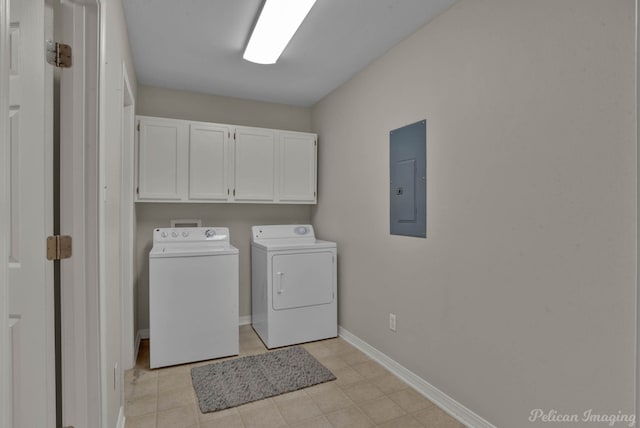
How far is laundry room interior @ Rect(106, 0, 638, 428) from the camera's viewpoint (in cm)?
132

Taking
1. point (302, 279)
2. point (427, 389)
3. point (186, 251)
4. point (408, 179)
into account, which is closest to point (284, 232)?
point (302, 279)

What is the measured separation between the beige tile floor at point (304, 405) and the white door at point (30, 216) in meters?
0.93

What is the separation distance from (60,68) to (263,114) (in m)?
2.52

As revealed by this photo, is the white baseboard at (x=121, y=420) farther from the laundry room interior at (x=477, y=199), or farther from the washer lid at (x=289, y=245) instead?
the washer lid at (x=289, y=245)

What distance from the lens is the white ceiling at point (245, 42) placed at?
2.03 meters

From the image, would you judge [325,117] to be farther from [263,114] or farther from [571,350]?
[571,350]

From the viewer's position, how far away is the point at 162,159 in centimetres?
297

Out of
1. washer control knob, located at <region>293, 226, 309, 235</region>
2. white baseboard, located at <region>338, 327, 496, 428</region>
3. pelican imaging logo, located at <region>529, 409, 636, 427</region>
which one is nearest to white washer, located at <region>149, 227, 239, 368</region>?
washer control knob, located at <region>293, 226, 309, 235</region>

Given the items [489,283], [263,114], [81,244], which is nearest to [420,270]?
[489,283]

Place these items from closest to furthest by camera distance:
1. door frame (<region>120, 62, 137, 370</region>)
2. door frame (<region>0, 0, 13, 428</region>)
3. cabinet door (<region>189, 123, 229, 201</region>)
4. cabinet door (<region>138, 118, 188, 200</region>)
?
door frame (<region>0, 0, 13, 428</region>) → door frame (<region>120, 62, 137, 370</region>) → cabinet door (<region>138, 118, 188, 200</region>) → cabinet door (<region>189, 123, 229, 201</region>)

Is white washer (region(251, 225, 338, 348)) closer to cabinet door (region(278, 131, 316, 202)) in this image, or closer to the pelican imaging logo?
cabinet door (region(278, 131, 316, 202))

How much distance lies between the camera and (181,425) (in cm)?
191

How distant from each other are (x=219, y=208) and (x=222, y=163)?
0.51 meters

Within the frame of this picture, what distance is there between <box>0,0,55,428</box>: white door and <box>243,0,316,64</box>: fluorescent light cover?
43.2 inches
